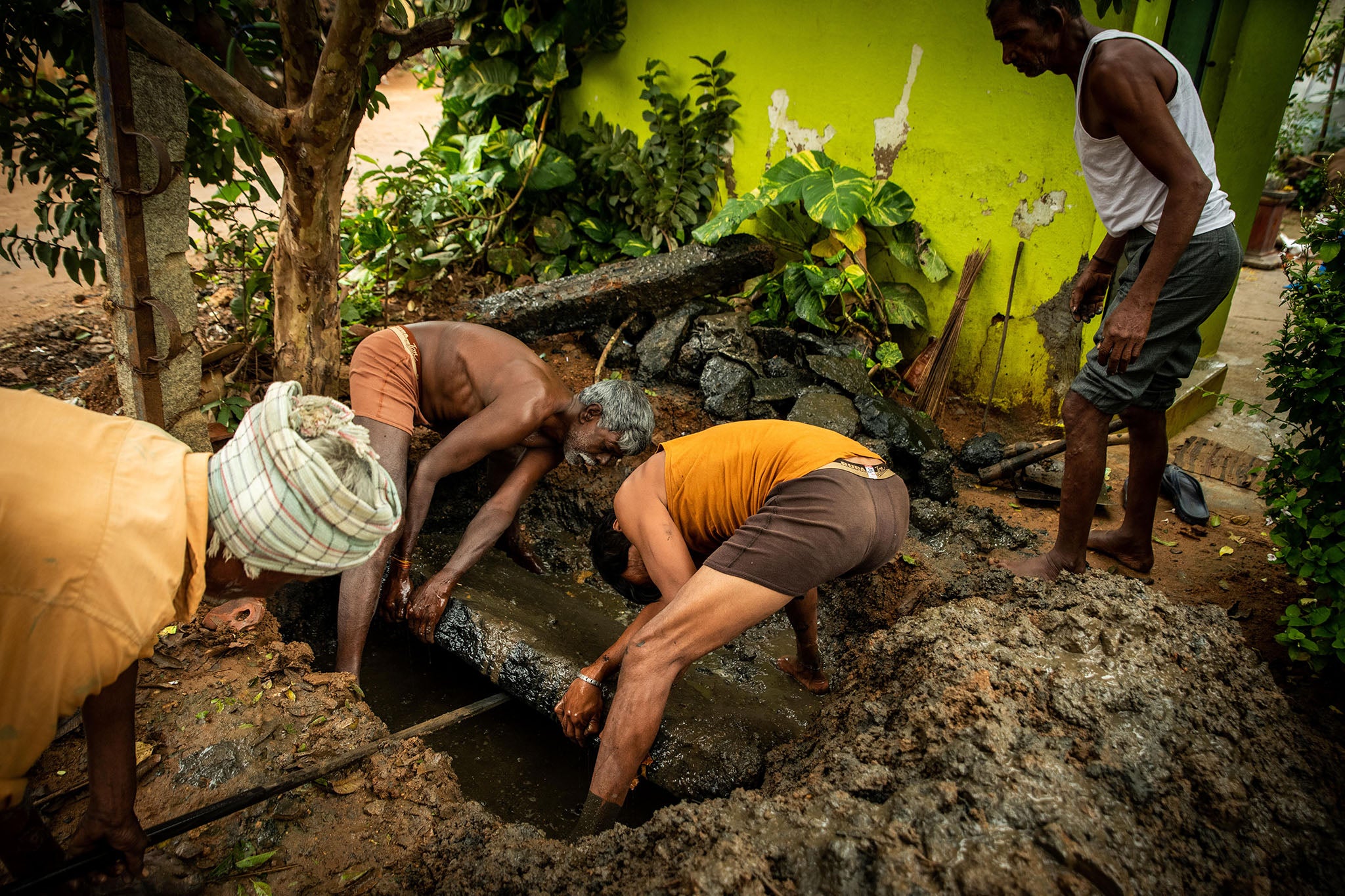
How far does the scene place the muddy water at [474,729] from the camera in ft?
9.12

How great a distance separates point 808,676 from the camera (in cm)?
322

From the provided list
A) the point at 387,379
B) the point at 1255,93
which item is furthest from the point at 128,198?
the point at 1255,93

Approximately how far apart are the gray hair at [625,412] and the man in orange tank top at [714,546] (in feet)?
1.30

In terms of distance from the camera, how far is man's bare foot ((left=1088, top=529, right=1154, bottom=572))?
3.24m

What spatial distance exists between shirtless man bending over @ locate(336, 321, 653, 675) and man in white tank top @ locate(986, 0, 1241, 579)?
1.64 m

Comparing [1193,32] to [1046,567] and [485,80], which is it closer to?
[1046,567]

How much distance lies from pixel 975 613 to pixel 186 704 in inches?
98.2

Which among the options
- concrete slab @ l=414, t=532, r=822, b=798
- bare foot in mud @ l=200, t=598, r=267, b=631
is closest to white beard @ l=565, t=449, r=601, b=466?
concrete slab @ l=414, t=532, r=822, b=798

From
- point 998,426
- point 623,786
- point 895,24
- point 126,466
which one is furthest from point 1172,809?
point 895,24

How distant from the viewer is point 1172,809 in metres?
1.71

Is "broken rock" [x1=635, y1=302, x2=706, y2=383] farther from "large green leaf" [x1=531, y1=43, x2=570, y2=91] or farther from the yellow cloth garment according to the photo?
the yellow cloth garment

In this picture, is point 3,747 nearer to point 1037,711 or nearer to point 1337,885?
point 1037,711

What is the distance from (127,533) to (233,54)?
8.87ft

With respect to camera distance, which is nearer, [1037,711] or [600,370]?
[1037,711]
